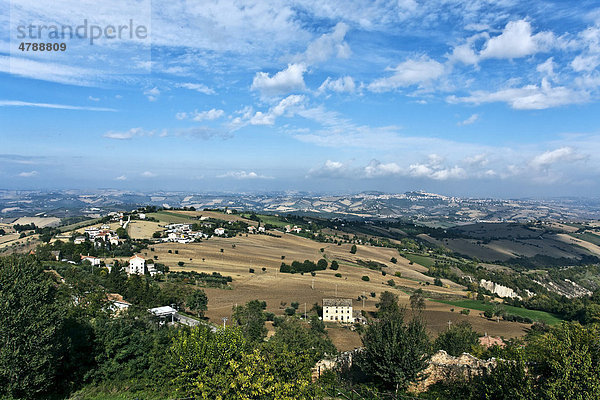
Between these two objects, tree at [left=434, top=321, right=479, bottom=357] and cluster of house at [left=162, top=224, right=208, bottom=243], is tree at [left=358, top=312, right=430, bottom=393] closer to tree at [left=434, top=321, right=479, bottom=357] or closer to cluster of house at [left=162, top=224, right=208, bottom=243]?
tree at [left=434, top=321, right=479, bottom=357]

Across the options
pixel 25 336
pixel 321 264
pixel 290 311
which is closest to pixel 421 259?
pixel 321 264

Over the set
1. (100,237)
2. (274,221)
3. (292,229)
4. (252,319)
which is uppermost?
(100,237)

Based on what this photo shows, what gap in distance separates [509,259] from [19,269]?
143 m

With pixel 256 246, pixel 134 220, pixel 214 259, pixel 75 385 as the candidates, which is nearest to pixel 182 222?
pixel 134 220

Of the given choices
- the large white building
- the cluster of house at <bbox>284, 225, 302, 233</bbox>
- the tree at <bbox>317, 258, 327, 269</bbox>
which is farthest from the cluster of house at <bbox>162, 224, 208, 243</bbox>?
the large white building

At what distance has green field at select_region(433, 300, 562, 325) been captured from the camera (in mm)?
56531

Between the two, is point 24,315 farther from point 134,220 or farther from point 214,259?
point 134,220

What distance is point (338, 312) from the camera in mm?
52250

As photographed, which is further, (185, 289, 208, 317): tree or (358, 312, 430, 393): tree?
(185, 289, 208, 317): tree

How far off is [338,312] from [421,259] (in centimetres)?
6123

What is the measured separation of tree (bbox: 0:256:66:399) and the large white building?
40560mm

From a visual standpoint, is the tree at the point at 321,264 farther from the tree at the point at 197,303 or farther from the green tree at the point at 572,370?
the green tree at the point at 572,370

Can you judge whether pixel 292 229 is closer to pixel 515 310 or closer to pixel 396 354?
pixel 515 310

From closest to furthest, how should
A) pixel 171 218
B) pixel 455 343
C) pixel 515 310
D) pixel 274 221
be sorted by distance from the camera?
pixel 455 343 < pixel 515 310 < pixel 171 218 < pixel 274 221
